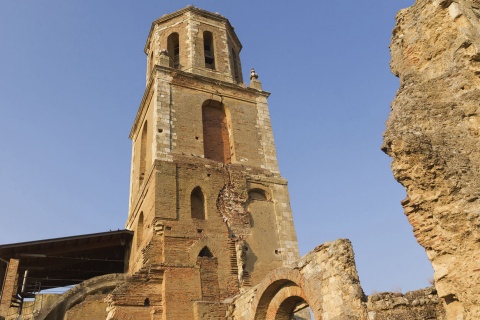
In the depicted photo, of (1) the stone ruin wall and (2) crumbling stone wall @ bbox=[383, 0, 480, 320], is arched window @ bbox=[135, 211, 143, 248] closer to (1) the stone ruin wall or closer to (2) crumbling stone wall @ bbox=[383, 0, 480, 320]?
(1) the stone ruin wall

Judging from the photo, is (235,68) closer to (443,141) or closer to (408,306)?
(408,306)

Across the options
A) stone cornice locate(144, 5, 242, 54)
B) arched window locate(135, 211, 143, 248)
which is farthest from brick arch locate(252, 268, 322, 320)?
stone cornice locate(144, 5, 242, 54)

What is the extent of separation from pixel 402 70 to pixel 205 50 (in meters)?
14.3

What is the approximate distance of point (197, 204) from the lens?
45.3 feet

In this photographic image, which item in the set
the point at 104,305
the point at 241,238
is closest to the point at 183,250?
the point at 241,238

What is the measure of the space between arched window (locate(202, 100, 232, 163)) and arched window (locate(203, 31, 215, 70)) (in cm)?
221

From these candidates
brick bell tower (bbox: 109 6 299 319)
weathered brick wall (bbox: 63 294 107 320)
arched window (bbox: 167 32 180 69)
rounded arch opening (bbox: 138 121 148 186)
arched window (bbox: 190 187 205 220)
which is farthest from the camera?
arched window (bbox: 167 32 180 69)

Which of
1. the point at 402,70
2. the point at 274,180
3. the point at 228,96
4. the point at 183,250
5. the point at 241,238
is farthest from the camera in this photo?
the point at 228,96

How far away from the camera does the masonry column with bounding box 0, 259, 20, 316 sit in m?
12.2

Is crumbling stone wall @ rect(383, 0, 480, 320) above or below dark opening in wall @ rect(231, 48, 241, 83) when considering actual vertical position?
below

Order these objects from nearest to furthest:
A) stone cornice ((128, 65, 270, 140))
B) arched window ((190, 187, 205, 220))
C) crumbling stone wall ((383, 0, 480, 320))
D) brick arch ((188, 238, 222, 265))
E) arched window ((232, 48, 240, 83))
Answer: crumbling stone wall ((383, 0, 480, 320))
brick arch ((188, 238, 222, 265))
arched window ((190, 187, 205, 220))
stone cornice ((128, 65, 270, 140))
arched window ((232, 48, 240, 83))

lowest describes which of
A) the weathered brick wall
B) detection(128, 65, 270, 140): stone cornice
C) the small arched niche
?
the weathered brick wall

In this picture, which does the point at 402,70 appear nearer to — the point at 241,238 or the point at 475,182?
the point at 475,182

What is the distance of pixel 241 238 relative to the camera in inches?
523
